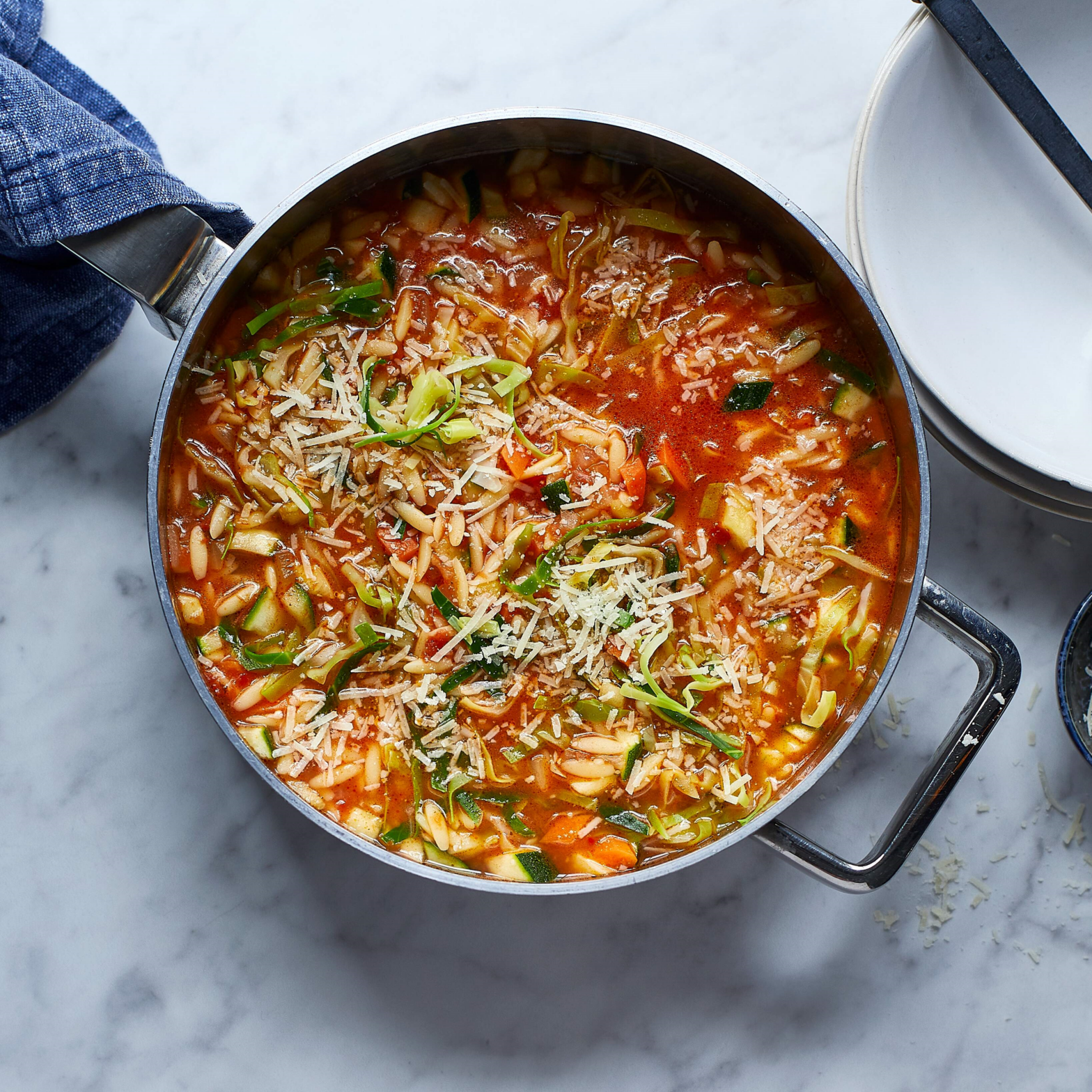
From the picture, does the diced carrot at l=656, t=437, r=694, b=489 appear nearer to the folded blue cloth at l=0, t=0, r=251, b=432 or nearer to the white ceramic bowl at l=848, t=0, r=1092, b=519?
the white ceramic bowl at l=848, t=0, r=1092, b=519

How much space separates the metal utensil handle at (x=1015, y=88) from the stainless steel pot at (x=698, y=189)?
0.69 m

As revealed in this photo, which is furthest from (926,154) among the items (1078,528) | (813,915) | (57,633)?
(57,633)

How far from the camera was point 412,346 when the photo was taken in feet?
8.18

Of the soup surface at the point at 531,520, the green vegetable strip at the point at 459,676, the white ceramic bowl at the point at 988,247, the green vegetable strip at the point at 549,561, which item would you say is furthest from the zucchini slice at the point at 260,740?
the white ceramic bowl at the point at 988,247

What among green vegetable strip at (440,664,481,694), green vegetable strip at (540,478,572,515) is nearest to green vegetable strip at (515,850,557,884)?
green vegetable strip at (440,664,481,694)

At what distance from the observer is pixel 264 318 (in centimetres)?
250

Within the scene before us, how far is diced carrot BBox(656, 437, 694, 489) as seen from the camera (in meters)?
2.54

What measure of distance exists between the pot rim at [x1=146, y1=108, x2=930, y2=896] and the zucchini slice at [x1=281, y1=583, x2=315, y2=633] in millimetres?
272

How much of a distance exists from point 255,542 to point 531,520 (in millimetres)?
728

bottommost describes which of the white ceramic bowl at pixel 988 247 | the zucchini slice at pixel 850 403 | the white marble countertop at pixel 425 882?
the white marble countertop at pixel 425 882

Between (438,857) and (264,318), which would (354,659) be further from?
(264,318)

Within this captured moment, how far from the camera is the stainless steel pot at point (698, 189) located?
2311 millimetres

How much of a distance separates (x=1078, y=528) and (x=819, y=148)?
4.78 feet

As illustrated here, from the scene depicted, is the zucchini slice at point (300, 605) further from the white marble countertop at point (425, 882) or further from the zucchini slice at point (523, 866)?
the zucchini slice at point (523, 866)
